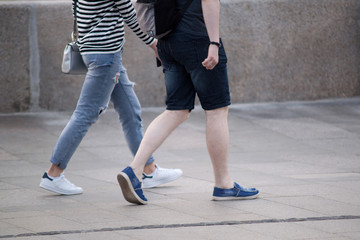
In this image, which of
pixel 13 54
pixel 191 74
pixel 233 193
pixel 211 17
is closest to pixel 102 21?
pixel 191 74

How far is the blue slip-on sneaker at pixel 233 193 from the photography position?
205 inches

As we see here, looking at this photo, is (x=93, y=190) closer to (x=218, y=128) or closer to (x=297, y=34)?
(x=218, y=128)

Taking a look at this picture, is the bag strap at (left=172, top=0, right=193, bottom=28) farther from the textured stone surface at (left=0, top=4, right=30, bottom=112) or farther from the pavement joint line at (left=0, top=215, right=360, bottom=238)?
the textured stone surface at (left=0, top=4, right=30, bottom=112)

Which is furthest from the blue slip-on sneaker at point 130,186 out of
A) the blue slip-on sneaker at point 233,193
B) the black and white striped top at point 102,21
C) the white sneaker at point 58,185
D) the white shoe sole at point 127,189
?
the black and white striped top at point 102,21

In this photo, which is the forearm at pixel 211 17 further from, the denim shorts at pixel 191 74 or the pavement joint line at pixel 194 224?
the pavement joint line at pixel 194 224

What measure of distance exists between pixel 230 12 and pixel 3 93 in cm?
302

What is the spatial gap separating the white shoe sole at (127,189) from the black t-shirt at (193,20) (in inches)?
39.9

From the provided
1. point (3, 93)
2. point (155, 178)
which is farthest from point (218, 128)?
point (3, 93)

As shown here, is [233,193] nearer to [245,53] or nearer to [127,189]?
[127,189]

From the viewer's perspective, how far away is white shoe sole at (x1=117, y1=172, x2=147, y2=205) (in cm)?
498

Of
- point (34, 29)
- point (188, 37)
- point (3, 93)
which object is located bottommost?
point (3, 93)

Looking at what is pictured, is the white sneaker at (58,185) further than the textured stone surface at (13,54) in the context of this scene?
No

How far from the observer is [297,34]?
1021cm

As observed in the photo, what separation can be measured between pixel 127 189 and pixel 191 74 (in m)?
0.85
